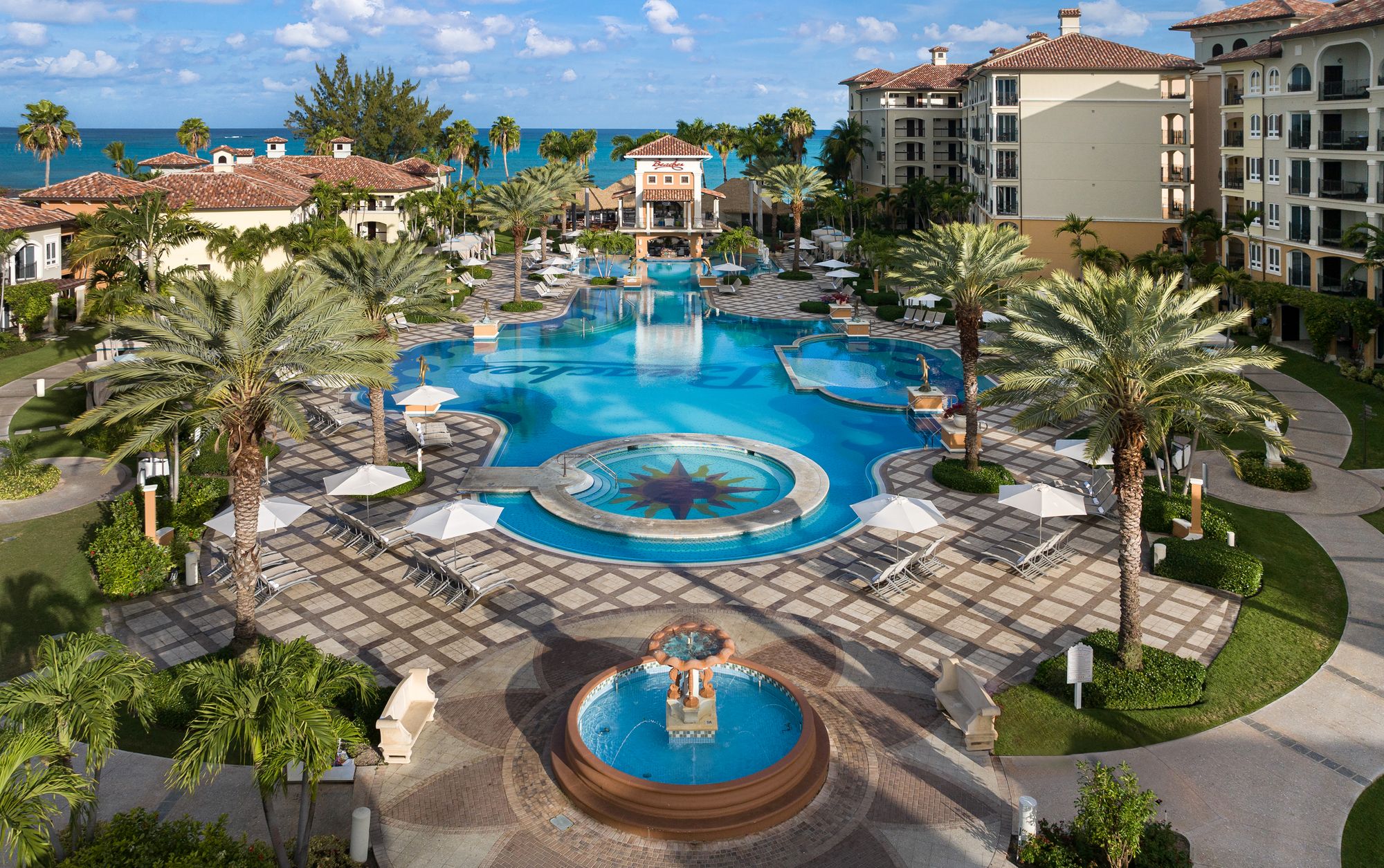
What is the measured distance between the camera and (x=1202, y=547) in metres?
23.5

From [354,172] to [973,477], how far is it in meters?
56.9

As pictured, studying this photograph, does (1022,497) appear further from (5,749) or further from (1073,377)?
(5,749)

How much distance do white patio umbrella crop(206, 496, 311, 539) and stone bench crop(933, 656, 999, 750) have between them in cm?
1448

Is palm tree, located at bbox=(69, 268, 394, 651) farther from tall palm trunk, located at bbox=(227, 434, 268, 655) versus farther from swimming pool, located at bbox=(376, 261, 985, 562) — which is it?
swimming pool, located at bbox=(376, 261, 985, 562)

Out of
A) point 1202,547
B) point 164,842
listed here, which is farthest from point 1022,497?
point 164,842

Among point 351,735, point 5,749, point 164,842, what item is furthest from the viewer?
point 351,735

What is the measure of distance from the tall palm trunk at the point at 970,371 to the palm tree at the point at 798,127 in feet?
205

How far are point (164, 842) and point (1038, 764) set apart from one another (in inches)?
501

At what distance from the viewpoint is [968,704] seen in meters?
17.7

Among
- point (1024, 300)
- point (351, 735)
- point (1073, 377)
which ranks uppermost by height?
point (1024, 300)

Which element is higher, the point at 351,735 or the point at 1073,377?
the point at 1073,377

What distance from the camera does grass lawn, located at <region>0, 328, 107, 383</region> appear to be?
3988 cm

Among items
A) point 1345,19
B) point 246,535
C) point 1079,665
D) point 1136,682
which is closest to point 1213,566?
point 1136,682

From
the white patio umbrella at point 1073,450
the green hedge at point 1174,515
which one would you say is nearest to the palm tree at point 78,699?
the white patio umbrella at point 1073,450
